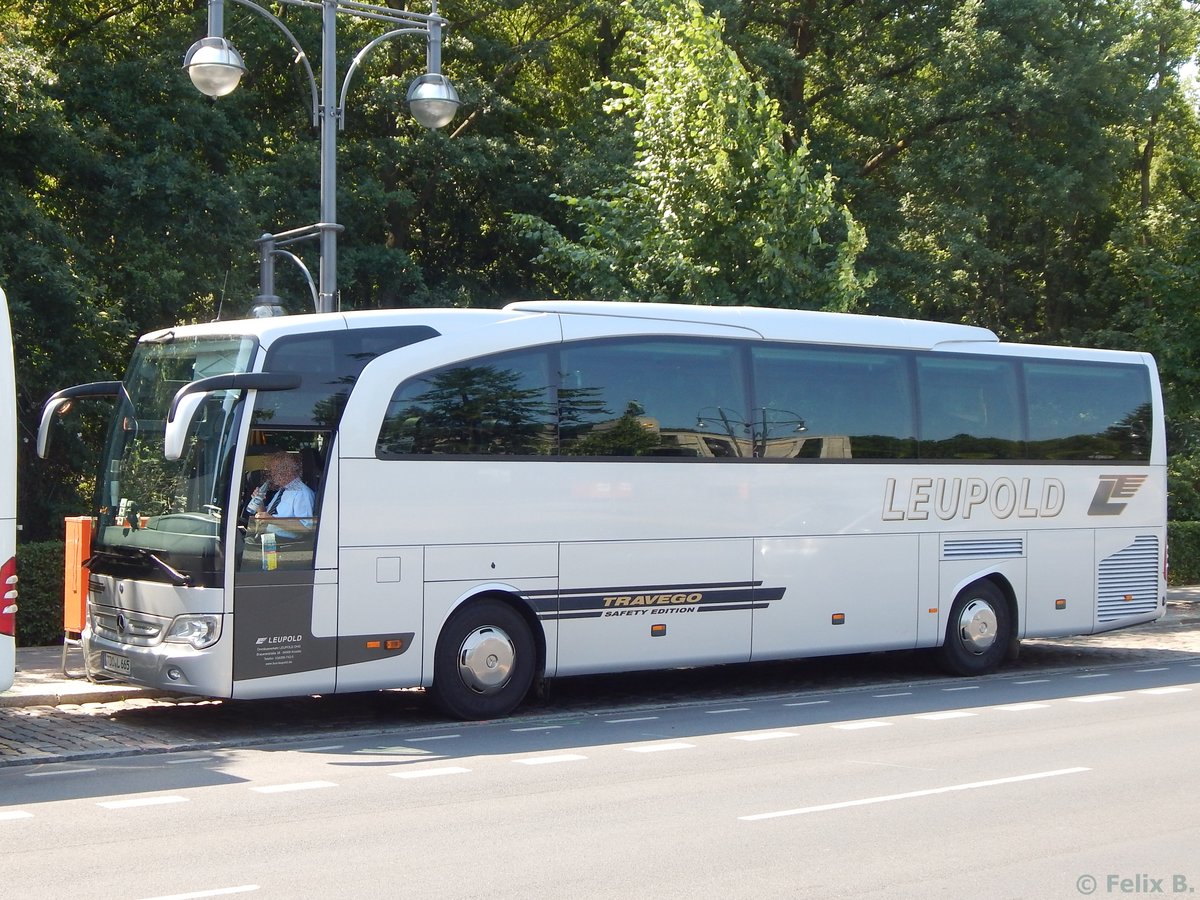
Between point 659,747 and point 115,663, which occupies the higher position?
point 115,663

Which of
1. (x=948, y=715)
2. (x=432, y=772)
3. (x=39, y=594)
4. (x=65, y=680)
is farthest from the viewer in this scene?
(x=39, y=594)

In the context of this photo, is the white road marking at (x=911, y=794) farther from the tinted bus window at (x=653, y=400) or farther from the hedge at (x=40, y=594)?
the hedge at (x=40, y=594)

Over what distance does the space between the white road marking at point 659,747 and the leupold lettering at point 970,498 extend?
495cm

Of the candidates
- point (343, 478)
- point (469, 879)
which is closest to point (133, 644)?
point (343, 478)

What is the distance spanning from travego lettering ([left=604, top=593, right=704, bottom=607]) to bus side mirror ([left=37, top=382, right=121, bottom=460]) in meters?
4.80

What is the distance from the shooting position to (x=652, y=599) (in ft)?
45.6

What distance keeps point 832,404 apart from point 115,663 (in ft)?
24.2

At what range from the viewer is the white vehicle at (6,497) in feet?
34.2

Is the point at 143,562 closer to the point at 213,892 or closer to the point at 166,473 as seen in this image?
the point at 166,473

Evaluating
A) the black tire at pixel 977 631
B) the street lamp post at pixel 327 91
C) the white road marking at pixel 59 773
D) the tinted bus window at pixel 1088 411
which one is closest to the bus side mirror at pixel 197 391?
the white road marking at pixel 59 773

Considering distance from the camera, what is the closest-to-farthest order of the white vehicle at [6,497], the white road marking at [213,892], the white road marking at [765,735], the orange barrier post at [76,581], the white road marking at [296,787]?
the white road marking at [213,892] → the white road marking at [296,787] → the white vehicle at [6,497] → the white road marking at [765,735] → the orange barrier post at [76,581]

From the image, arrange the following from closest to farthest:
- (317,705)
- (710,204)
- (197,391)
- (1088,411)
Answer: (197,391), (317,705), (1088,411), (710,204)

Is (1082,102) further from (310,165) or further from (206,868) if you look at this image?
(206,868)

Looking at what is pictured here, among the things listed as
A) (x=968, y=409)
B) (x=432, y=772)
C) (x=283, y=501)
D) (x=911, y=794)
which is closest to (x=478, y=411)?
(x=283, y=501)
